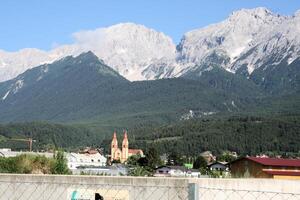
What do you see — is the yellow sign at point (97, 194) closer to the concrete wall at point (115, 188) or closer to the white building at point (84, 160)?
the concrete wall at point (115, 188)

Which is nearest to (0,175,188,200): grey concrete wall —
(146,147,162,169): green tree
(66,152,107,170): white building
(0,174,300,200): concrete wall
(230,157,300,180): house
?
(0,174,300,200): concrete wall

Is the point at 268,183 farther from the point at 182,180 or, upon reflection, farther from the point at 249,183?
the point at 182,180

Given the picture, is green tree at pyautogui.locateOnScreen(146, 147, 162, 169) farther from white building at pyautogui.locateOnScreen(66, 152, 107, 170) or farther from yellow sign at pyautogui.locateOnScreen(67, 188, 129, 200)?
yellow sign at pyautogui.locateOnScreen(67, 188, 129, 200)

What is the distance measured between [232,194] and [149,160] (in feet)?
Result: 373

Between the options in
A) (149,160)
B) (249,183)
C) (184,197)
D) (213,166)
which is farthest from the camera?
(149,160)

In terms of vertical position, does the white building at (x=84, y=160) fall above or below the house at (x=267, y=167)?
above

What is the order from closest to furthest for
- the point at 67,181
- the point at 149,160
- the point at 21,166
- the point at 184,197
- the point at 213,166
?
the point at 184,197 < the point at 67,181 < the point at 21,166 < the point at 213,166 < the point at 149,160

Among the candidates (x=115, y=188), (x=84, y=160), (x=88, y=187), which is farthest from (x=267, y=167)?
(x=84, y=160)

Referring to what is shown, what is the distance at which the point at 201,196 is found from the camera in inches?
420

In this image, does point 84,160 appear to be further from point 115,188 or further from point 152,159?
point 115,188

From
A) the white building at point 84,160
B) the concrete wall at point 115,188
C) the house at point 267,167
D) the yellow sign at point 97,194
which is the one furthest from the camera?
the white building at point 84,160

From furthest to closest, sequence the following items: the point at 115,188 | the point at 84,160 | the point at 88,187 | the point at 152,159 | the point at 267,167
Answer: the point at 84,160
the point at 152,159
the point at 267,167
the point at 88,187
the point at 115,188

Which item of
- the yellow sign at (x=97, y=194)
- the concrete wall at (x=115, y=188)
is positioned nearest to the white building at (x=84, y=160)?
the concrete wall at (x=115, y=188)

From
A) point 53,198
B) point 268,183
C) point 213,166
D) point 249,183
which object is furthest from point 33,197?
point 213,166
